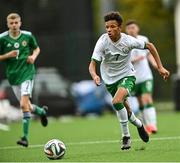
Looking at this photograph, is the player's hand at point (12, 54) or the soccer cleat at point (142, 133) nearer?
the soccer cleat at point (142, 133)

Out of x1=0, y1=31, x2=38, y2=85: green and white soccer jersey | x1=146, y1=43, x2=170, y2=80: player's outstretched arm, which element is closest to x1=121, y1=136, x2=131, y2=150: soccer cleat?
x1=146, y1=43, x2=170, y2=80: player's outstretched arm

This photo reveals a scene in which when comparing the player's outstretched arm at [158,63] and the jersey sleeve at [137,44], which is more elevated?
the jersey sleeve at [137,44]

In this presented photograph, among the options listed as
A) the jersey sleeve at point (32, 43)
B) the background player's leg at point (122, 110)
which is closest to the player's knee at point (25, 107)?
the jersey sleeve at point (32, 43)

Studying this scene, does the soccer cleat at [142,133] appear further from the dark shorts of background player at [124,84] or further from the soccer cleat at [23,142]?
the soccer cleat at [23,142]

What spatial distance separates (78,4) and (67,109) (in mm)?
13076

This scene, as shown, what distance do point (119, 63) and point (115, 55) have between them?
16 cm

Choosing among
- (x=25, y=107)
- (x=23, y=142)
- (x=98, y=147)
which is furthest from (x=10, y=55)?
(x=98, y=147)

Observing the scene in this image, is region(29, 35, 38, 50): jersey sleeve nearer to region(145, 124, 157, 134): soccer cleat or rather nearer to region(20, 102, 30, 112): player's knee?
region(20, 102, 30, 112): player's knee

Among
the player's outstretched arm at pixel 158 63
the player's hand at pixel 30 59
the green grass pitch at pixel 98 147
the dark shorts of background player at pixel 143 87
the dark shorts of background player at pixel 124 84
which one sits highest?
the player's hand at pixel 30 59

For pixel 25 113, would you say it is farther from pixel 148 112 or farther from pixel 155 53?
pixel 148 112

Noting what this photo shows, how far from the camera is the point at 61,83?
3122 centimetres

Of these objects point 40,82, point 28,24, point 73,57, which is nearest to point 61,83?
point 40,82

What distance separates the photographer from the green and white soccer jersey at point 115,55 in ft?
44.6

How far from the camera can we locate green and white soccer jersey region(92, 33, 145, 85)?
1359 centimetres
